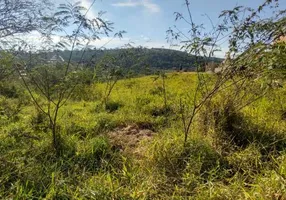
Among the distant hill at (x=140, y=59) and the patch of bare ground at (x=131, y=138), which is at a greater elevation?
the distant hill at (x=140, y=59)

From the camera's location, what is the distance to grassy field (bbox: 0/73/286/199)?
2.80 metres

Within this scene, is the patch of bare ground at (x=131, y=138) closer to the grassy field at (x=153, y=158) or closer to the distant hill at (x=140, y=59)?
the grassy field at (x=153, y=158)

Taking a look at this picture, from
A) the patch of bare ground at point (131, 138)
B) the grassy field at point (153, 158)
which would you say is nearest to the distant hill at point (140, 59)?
the grassy field at point (153, 158)

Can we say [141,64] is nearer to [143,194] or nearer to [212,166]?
[212,166]

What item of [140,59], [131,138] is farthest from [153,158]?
[140,59]

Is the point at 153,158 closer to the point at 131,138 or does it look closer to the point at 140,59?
the point at 131,138

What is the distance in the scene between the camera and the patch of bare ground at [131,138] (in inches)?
153

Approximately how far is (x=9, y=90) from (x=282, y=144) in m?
4.06

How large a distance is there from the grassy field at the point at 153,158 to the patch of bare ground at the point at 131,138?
0.01 meters

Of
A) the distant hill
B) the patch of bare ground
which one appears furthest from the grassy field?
the distant hill

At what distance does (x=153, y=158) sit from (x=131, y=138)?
1.05 m

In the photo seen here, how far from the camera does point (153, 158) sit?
3416 mm

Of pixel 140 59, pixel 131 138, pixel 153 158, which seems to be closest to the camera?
pixel 153 158

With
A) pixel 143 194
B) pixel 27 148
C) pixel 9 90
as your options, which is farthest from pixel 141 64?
pixel 143 194
